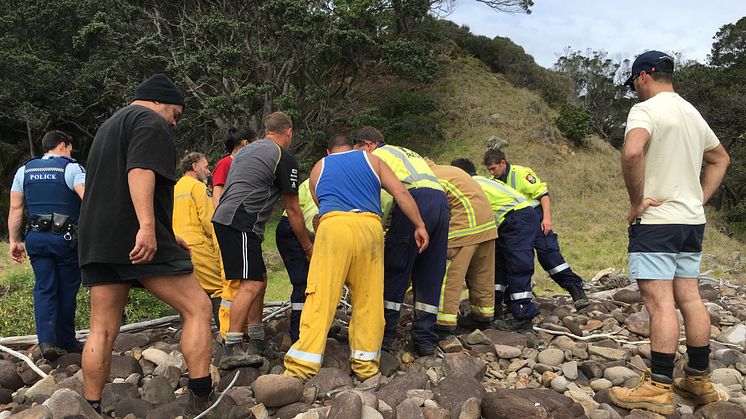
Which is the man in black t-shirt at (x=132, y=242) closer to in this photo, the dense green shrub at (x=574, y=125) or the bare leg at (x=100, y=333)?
the bare leg at (x=100, y=333)

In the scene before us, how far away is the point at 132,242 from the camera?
301 cm

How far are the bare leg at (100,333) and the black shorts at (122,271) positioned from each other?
0.14ft

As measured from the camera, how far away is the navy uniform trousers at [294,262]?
463cm

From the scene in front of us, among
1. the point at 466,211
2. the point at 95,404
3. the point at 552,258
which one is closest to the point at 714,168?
the point at 466,211

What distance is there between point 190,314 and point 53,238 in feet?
6.22

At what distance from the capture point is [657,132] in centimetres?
346

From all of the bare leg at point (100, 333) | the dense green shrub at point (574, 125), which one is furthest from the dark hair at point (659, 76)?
the dense green shrub at point (574, 125)

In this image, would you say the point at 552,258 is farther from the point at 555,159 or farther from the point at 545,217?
the point at 555,159

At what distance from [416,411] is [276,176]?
1.99 m

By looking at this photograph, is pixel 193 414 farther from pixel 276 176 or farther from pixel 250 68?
pixel 250 68

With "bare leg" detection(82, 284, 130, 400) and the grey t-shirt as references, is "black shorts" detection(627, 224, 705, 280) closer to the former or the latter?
the grey t-shirt

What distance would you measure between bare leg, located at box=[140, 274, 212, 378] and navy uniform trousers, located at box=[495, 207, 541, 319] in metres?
3.15

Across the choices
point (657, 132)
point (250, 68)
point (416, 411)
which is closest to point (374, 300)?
point (416, 411)

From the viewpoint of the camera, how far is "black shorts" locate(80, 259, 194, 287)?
3.01 m
